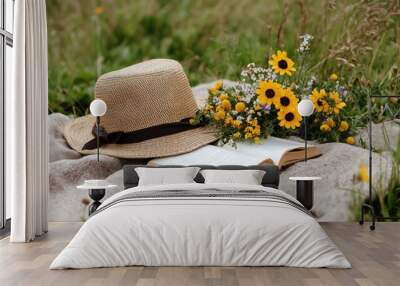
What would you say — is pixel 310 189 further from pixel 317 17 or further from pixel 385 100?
pixel 317 17

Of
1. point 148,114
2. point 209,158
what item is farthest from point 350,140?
point 148,114

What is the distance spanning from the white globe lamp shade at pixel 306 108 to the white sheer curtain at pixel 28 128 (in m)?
2.37

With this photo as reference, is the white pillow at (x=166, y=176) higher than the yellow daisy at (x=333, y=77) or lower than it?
lower

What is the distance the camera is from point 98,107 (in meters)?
6.11

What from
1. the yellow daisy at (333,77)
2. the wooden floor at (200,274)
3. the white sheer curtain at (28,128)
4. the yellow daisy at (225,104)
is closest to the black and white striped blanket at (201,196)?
the wooden floor at (200,274)

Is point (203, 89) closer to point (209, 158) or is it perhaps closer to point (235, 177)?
point (209, 158)

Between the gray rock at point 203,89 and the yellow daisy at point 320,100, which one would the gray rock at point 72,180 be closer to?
the gray rock at point 203,89

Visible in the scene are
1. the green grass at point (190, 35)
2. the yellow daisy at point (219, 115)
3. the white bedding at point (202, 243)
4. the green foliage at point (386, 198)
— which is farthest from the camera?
the green grass at point (190, 35)

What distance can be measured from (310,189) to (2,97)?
291cm

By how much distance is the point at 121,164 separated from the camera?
21.6 feet

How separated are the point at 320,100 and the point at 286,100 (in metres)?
0.34

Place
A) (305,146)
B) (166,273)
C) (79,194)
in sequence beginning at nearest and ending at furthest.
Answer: (166,273) → (305,146) → (79,194)

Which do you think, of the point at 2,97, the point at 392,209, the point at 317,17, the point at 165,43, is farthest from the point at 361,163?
the point at 2,97

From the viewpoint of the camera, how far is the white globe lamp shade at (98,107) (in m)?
6.11
